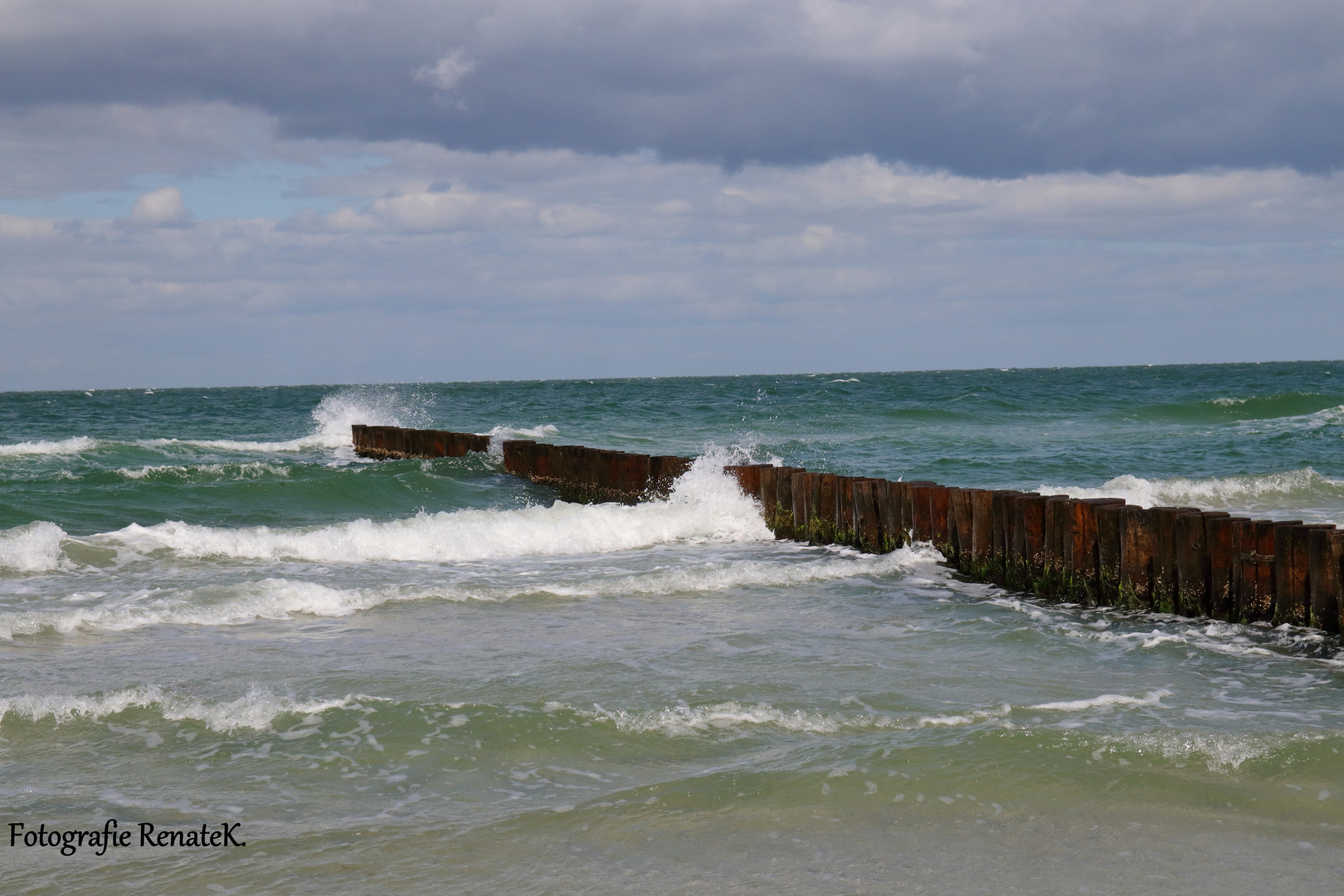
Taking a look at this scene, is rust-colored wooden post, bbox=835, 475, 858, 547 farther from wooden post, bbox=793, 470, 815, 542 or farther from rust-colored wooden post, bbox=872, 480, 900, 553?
wooden post, bbox=793, 470, 815, 542

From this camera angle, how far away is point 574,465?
49.2 feet

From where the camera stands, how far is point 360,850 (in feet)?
11.9

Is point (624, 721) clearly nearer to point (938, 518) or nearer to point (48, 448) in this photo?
point (938, 518)

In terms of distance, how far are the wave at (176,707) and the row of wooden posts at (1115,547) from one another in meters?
4.93

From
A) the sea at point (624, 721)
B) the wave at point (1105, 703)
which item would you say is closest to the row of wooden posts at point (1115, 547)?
the sea at point (624, 721)

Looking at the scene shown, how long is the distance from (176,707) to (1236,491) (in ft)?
44.2

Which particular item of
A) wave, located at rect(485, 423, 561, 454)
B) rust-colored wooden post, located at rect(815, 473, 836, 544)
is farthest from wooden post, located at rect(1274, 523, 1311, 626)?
wave, located at rect(485, 423, 561, 454)

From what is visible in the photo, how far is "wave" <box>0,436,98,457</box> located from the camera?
22094mm

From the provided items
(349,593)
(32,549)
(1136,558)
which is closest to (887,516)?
(1136,558)

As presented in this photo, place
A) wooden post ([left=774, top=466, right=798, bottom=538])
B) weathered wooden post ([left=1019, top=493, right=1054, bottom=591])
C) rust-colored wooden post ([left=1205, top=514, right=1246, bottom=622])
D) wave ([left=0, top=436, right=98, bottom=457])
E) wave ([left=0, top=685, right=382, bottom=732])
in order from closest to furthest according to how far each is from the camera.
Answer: wave ([left=0, top=685, right=382, bottom=732]), rust-colored wooden post ([left=1205, top=514, right=1246, bottom=622]), weathered wooden post ([left=1019, top=493, right=1054, bottom=591]), wooden post ([left=774, top=466, right=798, bottom=538]), wave ([left=0, top=436, right=98, bottom=457])

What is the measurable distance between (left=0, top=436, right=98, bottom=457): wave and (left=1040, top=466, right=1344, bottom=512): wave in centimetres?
1860

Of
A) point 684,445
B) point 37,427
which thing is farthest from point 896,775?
point 37,427

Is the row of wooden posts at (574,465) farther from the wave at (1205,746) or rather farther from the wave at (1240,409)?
the wave at (1240,409)

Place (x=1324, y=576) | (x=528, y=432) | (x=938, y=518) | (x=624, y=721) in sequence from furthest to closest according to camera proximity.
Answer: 1. (x=528, y=432)
2. (x=938, y=518)
3. (x=1324, y=576)
4. (x=624, y=721)
